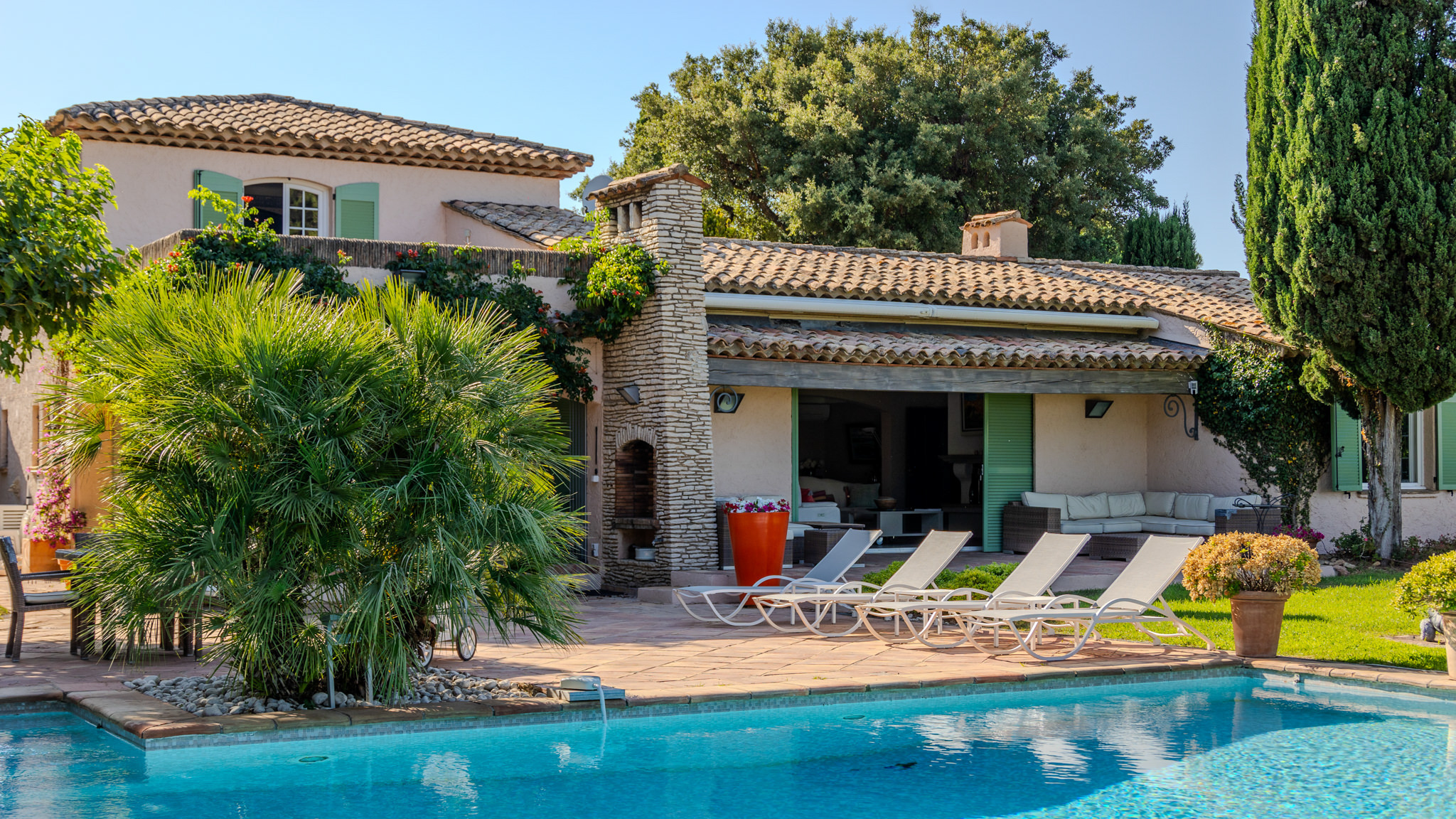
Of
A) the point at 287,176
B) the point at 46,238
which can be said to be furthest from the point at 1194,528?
the point at 287,176

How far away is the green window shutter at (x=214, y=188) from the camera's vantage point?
55.4 feet

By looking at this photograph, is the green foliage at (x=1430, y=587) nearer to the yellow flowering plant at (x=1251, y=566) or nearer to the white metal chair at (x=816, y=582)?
the yellow flowering plant at (x=1251, y=566)

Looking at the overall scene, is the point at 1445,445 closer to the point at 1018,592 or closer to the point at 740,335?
the point at 1018,592

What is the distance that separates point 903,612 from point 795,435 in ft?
16.8

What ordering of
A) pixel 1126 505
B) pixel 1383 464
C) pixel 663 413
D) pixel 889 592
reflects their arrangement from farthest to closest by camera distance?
pixel 1126 505 < pixel 1383 464 < pixel 663 413 < pixel 889 592

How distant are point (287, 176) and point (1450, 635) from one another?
15.8 meters

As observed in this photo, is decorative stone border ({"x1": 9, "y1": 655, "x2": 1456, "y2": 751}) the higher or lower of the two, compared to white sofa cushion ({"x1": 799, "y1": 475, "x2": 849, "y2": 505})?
lower

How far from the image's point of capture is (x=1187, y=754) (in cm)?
720

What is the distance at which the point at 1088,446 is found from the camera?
17.9 m

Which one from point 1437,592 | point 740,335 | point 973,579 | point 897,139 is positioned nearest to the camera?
point 1437,592

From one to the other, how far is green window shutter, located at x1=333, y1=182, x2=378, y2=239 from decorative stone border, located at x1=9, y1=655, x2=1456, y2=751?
11.2m

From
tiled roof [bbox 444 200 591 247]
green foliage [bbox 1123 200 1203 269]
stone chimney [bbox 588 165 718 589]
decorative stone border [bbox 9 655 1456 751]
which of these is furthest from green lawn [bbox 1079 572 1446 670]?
green foliage [bbox 1123 200 1203 269]

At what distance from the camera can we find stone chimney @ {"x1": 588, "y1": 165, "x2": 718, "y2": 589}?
13.5m

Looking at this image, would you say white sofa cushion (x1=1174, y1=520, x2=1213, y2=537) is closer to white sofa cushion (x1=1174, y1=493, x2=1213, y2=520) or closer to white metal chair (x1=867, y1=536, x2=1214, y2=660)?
white sofa cushion (x1=1174, y1=493, x2=1213, y2=520)
